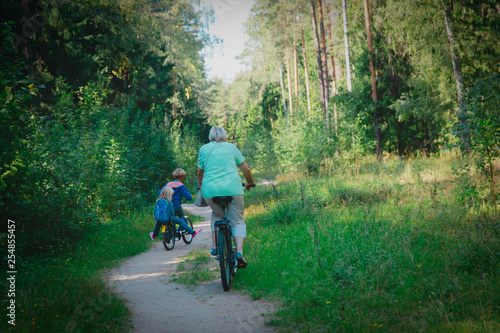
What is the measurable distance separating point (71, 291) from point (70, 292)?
4 centimetres


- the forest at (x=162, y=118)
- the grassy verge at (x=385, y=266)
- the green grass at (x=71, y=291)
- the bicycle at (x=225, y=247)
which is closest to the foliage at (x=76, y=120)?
the forest at (x=162, y=118)

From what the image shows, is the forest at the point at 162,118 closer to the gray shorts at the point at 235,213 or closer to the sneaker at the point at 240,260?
the sneaker at the point at 240,260

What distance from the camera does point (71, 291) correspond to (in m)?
4.41

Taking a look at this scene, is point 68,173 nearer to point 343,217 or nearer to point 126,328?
point 126,328

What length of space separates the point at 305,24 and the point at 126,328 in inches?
1359

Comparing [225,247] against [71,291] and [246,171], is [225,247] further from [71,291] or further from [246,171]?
[71,291]

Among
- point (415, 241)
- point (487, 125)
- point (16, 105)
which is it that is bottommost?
point (415, 241)

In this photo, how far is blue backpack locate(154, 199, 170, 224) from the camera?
26.0ft

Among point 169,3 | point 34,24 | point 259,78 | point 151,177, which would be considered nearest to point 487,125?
point 151,177

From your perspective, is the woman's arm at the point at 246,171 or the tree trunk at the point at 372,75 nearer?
the woman's arm at the point at 246,171

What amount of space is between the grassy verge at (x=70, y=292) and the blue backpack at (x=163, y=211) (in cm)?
94

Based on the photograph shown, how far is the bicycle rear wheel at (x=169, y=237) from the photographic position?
812cm

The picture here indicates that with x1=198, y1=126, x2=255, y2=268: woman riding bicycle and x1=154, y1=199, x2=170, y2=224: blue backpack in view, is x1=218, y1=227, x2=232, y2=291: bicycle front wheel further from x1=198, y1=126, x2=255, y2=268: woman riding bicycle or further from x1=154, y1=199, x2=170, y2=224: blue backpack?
x1=154, y1=199, x2=170, y2=224: blue backpack

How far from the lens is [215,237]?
205 inches
